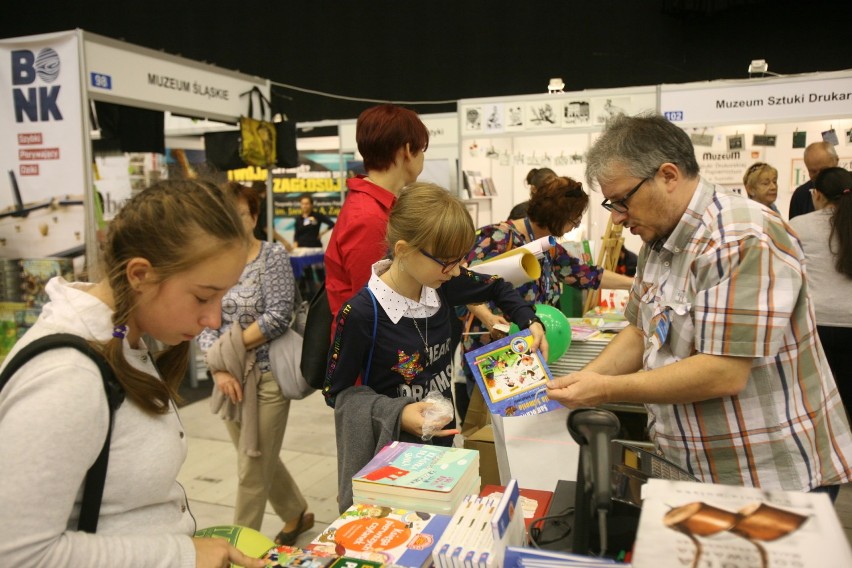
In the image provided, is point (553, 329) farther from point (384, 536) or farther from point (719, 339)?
point (384, 536)

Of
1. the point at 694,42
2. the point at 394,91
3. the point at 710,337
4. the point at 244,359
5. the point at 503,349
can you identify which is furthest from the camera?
the point at 394,91

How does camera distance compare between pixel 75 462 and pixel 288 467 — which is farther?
pixel 288 467

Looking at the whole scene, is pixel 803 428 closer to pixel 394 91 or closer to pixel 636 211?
pixel 636 211

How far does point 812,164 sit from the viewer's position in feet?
15.8

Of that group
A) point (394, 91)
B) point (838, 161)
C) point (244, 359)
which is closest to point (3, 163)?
point (244, 359)

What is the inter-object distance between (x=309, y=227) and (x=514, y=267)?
7271 millimetres

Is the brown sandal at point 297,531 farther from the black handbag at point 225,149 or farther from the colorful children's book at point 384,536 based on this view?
the black handbag at point 225,149

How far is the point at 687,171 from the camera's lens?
1521 mm

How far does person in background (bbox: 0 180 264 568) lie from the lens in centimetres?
87

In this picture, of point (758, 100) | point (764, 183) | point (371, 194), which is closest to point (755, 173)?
point (764, 183)

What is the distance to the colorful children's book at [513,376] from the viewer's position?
1560 millimetres

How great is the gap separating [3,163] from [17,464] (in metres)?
3.79

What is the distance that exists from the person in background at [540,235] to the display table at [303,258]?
16.1 ft

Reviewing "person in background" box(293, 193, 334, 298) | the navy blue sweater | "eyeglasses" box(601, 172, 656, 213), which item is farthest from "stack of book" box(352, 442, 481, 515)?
"person in background" box(293, 193, 334, 298)
